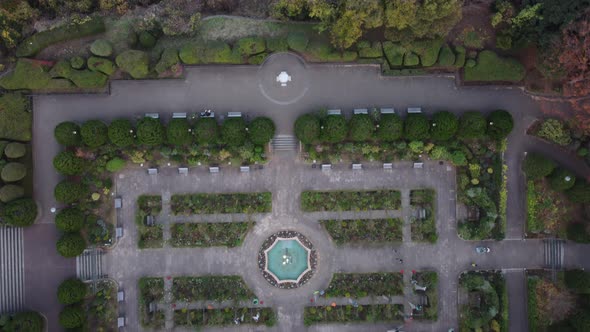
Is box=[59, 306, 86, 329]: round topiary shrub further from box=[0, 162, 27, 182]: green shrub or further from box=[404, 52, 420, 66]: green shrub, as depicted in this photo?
box=[404, 52, 420, 66]: green shrub

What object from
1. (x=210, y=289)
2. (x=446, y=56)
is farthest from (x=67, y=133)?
(x=446, y=56)

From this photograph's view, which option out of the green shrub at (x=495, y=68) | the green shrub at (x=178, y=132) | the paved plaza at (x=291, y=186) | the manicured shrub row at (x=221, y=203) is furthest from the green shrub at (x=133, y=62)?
the green shrub at (x=495, y=68)

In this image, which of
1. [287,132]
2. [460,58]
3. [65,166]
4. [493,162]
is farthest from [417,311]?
[65,166]

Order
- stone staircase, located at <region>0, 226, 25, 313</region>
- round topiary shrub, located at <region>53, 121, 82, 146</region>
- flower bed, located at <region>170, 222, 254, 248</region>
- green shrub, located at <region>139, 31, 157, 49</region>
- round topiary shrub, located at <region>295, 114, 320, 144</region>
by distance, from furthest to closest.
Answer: flower bed, located at <region>170, 222, 254, 248</region>
stone staircase, located at <region>0, 226, 25, 313</region>
green shrub, located at <region>139, 31, 157, 49</region>
round topiary shrub, located at <region>295, 114, 320, 144</region>
round topiary shrub, located at <region>53, 121, 82, 146</region>

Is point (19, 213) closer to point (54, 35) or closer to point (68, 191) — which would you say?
point (68, 191)

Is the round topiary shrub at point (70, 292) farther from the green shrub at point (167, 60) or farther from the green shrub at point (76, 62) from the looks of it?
the green shrub at point (167, 60)

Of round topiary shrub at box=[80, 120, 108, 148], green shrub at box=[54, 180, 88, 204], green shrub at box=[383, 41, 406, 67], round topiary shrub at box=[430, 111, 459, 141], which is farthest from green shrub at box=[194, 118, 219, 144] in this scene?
round topiary shrub at box=[430, 111, 459, 141]
